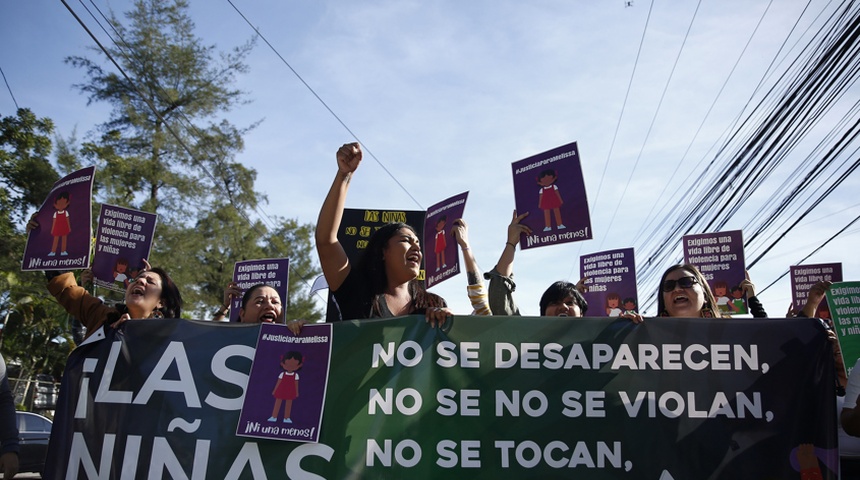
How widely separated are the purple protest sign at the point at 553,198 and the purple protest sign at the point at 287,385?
185cm

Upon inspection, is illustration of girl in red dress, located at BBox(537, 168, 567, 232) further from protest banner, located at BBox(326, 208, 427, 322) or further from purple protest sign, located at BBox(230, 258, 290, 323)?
protest banner, located at BBox(326, 208, 427, 322)

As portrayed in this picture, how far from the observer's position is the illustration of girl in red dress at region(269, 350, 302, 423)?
340 centimetres

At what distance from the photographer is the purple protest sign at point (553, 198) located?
15.6 feet

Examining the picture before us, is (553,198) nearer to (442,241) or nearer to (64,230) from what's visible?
(442,241)

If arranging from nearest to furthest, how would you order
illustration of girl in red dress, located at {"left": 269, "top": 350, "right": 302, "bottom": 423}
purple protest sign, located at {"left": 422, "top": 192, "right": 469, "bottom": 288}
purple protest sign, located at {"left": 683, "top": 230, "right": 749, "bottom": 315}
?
illustration of girl in red dress, located at {"left": 269, "top": 350, "right": 302, "bottom": 423}, purple protest sign, located at {"left": 422, "top": 192, "right": 469, "bottom": 288}, purple protest sign, located at {"left": 683, "top": 230, "right": 749, "bottom": 315}

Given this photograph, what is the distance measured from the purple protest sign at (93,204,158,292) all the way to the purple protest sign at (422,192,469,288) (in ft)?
7.31

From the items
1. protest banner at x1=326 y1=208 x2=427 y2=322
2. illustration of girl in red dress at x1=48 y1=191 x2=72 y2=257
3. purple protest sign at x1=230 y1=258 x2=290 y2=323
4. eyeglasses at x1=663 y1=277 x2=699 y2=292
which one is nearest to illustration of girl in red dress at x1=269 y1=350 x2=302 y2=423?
illustration of girl in red dress at x1=48 y1=191 x2=72 y2=257

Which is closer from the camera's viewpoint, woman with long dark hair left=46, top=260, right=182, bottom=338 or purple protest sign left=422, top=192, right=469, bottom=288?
woman with long dark hair left=46, top=260, right=182, bottom=338

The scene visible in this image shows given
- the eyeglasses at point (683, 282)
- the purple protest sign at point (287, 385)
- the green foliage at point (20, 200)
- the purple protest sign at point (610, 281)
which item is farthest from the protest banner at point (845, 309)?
the green foliage at point (20, 200)

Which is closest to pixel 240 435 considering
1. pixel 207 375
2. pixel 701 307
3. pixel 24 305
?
pixel 207 375

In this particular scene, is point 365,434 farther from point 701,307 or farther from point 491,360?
point 701,307

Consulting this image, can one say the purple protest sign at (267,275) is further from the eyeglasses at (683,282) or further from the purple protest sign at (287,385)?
the eyeglasses at (683,282)

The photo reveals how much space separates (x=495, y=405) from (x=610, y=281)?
3839mm

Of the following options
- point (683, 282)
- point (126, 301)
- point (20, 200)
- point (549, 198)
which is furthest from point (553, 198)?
point (20, 200)
